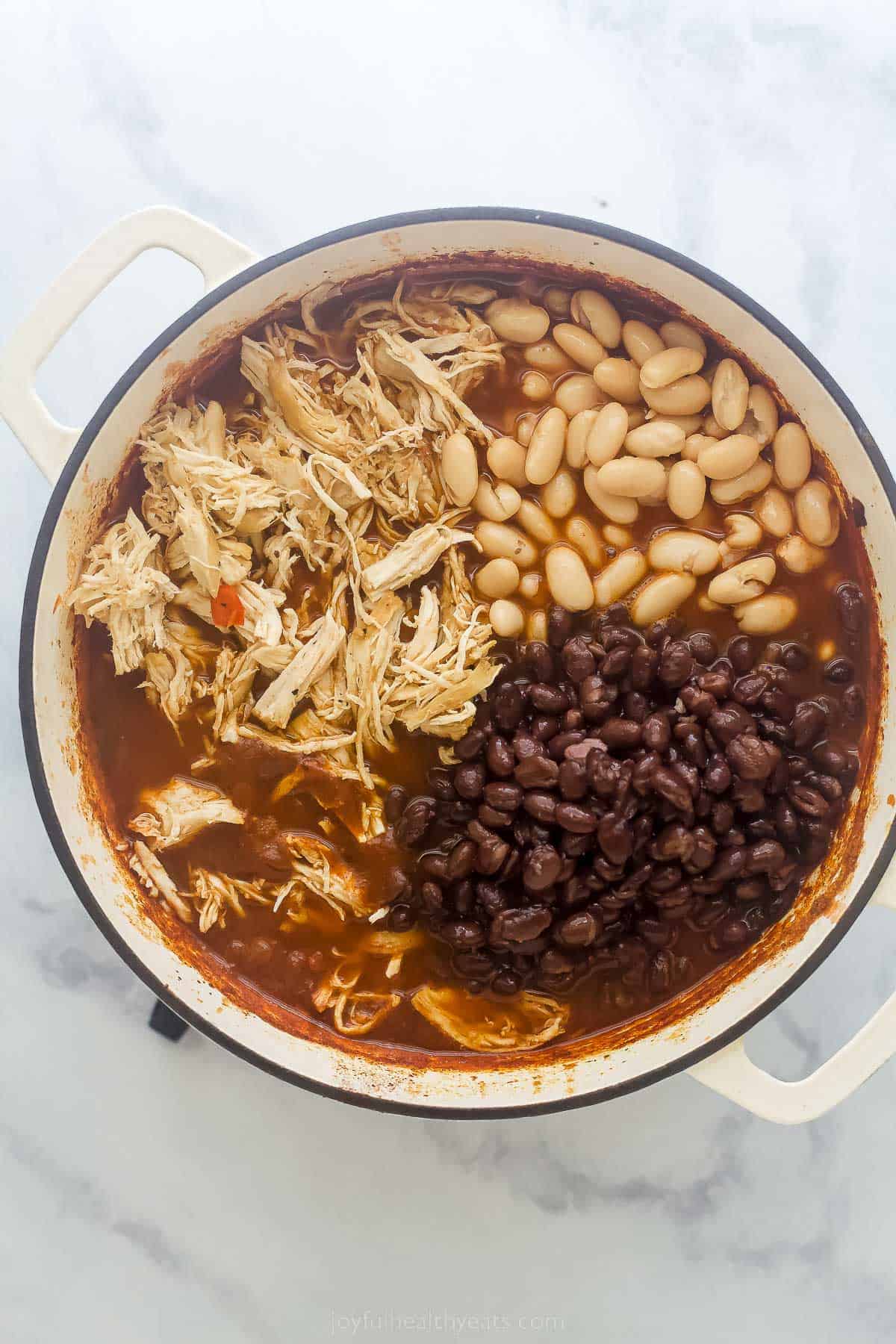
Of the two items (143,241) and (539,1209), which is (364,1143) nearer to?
(539,1209)

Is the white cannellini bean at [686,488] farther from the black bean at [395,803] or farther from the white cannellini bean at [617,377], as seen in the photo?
the black bean at [395,803]

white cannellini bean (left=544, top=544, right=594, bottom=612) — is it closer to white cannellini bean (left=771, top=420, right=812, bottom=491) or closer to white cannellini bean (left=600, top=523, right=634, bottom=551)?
white cannellini bean (left=600, top=523, right=634, bottom=551)

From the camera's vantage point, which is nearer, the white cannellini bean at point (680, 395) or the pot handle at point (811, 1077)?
the pot handle at point (811, 1077)

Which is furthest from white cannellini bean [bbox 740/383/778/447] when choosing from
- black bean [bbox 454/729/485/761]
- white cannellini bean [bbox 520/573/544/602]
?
black bean [bbox 454/729/485/761]

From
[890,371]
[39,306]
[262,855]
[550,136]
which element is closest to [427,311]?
[550,136]

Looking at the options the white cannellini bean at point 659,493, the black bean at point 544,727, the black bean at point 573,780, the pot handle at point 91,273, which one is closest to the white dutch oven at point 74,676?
the pot handle at point 91,273

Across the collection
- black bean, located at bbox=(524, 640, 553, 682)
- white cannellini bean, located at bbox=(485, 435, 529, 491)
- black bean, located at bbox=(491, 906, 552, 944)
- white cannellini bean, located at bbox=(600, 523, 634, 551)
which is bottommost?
black bean, located at bbox=(491, 906, 552, 944)

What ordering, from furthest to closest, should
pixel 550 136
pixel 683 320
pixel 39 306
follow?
pixel 550 136 → pixel 683 320 → pixel 39 306
